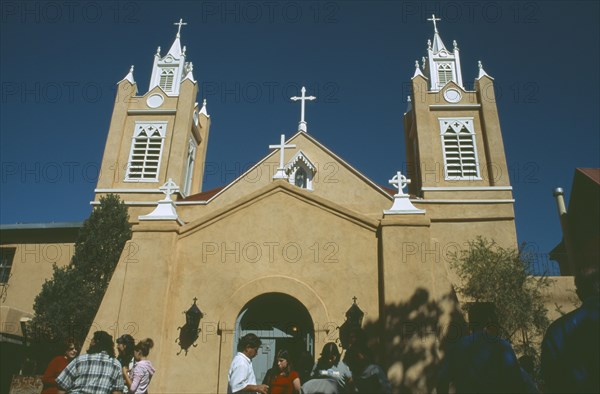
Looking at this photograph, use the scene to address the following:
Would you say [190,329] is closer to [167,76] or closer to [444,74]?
[167,76]

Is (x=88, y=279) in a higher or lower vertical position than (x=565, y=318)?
higher

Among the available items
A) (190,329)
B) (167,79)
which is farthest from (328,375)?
(167,79)

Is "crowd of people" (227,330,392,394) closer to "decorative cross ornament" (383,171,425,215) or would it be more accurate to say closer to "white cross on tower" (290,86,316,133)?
"decorative cross ornament" (383,171,425,215)

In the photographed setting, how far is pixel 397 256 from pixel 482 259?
601 cm

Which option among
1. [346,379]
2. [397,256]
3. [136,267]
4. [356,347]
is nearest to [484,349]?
[356,347]

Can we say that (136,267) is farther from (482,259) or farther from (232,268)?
(482,259)

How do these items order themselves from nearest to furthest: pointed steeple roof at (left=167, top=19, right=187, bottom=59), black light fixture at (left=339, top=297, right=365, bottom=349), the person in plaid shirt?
the person in plaid shirt → black light fixture at (left=339, top=297, right=365, bottom=349) → pointed steeple roof at (left=167, top=19, right=187, bottom=59)

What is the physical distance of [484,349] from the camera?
4816mm

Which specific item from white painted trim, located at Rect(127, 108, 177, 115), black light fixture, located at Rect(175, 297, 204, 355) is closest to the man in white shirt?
black light fixture, located at Rect(175, 297, 204, 355)

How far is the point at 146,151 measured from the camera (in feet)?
76.4

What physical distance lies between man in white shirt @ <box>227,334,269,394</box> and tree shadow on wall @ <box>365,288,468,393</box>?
3270 mm

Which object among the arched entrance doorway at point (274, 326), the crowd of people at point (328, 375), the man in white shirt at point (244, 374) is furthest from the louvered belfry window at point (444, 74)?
the man in white shirt at point (244, 374)

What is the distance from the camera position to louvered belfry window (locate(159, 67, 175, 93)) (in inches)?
1048

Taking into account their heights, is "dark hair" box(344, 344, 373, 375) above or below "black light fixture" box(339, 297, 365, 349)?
below
